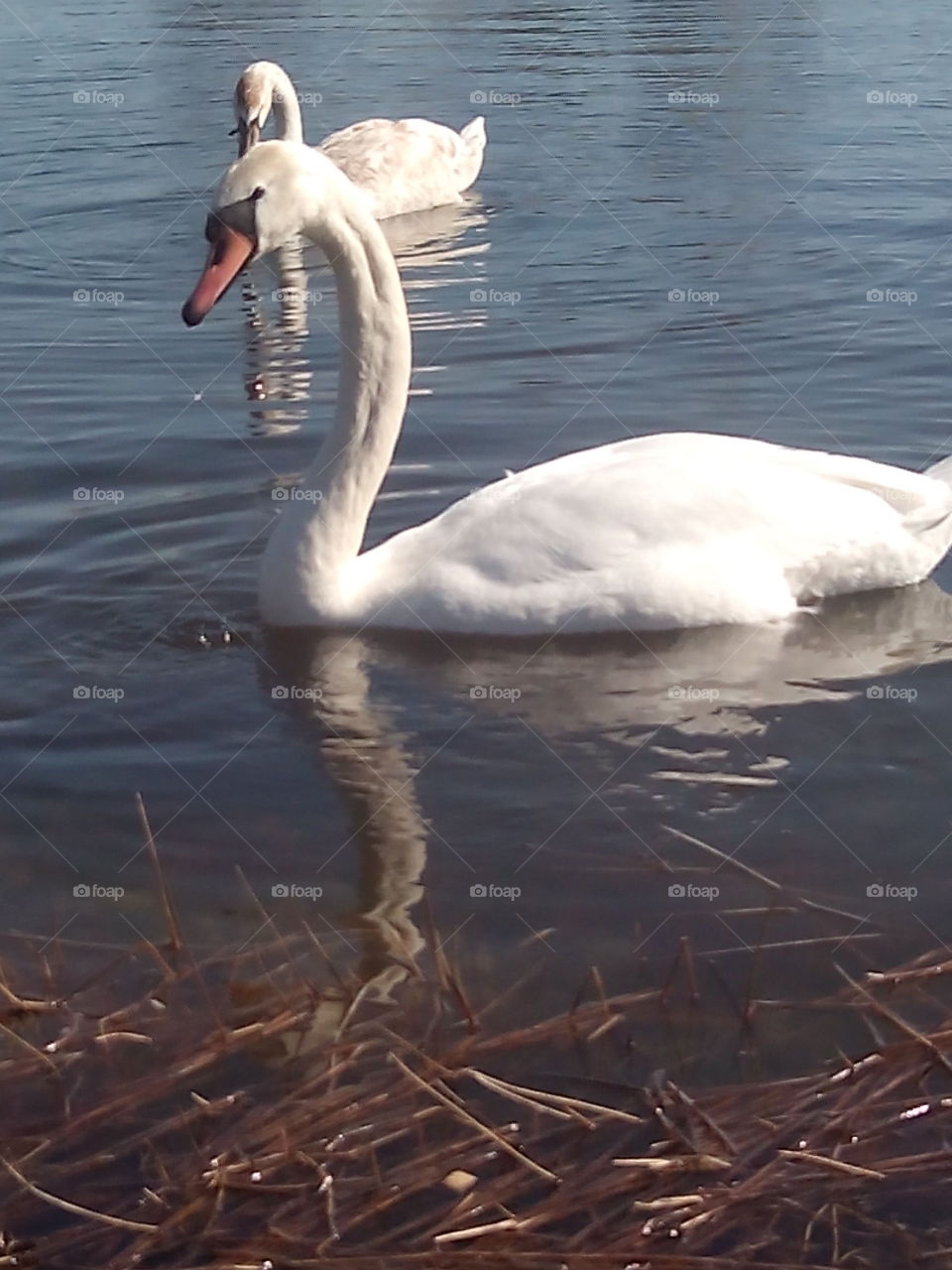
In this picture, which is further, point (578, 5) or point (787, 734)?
point (578, 5)

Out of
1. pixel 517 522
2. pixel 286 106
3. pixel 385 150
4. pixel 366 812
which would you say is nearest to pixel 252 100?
pixel 286 106

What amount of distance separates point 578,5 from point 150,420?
19.3 m

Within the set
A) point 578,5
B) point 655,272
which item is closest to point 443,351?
point 655,272

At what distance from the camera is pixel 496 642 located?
7316 mm

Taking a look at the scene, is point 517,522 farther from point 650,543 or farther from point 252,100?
point 252,100

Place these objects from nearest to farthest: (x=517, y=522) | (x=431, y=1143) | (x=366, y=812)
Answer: (x=431, y=1143) < (x=366, y=812) < (x=517, y=522)

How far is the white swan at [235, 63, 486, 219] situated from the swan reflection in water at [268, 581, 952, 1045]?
928cm

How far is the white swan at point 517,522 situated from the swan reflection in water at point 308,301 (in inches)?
110

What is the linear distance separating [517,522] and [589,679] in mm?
641

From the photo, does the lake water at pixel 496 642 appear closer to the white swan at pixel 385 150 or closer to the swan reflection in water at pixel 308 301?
the swan reflection in water at pixel 308 301

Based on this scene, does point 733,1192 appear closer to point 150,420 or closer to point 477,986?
point 477,986

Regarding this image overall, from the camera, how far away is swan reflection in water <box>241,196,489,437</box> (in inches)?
430

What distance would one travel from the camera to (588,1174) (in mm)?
4266

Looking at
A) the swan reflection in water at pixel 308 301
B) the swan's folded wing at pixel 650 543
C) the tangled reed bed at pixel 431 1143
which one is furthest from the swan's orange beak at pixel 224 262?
the swan reflection in water at pixel 308 301
